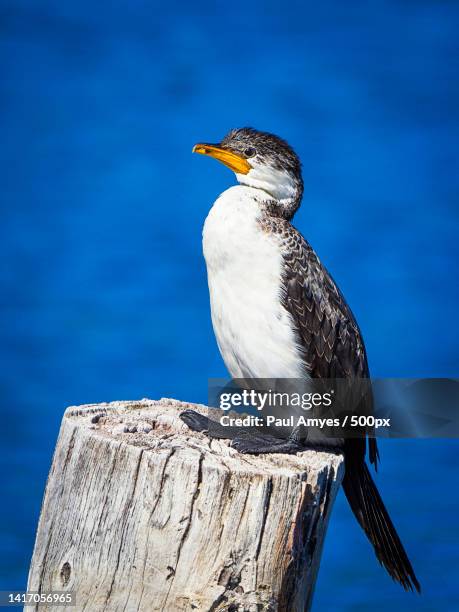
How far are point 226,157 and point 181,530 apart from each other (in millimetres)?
1780

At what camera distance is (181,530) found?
274 cm

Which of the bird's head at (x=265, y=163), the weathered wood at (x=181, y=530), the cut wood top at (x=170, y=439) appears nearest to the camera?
the weathered wood at (x=181, y=530)

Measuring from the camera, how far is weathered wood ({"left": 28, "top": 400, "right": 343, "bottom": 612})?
8.95 feet

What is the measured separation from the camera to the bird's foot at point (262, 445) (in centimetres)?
314

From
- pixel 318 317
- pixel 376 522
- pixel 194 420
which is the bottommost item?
pixel 376 522

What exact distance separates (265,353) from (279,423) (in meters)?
0.36

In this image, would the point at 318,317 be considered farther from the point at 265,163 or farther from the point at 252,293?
the point at 265,163

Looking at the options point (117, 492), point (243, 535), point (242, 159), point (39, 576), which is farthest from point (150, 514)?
point (242, 159)

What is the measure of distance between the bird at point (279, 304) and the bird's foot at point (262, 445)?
0.10m

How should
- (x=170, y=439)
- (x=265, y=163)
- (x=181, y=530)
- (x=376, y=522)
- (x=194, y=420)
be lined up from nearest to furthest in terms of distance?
(x=181, y=530) < (x=170, y=439) < (x=194, y=420) < (x=376, y=522) < (x=265, y=163)

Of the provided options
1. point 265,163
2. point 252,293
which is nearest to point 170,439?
point 252,293

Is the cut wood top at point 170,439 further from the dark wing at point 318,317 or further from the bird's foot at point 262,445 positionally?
the dark wing at point 318,317

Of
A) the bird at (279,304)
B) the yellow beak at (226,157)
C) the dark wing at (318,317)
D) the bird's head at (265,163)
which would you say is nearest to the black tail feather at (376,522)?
the bird at (279,304)

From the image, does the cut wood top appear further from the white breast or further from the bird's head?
the bird's head
